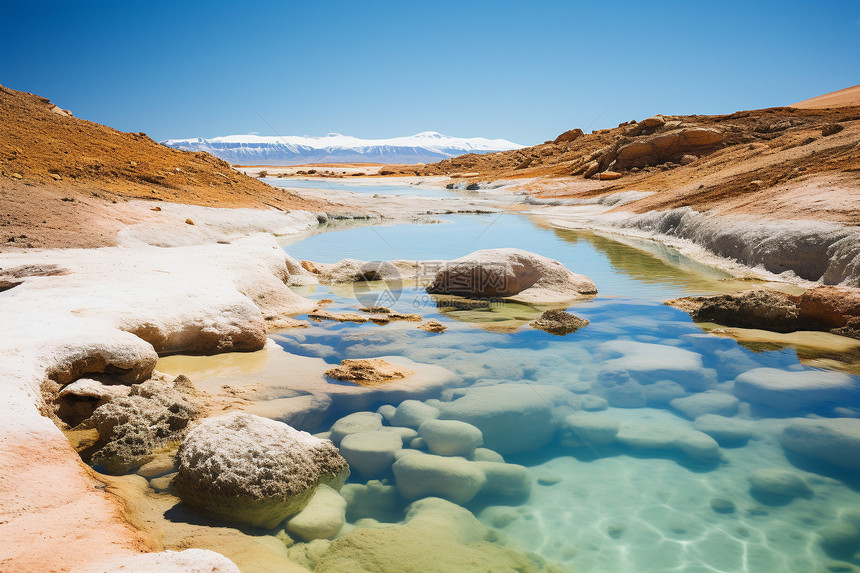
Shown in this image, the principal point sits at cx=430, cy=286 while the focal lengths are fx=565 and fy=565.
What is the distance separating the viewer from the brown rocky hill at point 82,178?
32.4 feet

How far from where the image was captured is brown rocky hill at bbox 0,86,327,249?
9891 mm

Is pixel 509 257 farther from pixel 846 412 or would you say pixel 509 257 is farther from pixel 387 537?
pixel 387 537

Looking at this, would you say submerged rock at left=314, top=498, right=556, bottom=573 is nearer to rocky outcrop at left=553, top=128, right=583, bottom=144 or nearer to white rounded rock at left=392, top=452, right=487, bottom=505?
white rounded rock at left=392, top=452, right=487, bottom=505

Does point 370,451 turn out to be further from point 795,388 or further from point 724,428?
point 795,388

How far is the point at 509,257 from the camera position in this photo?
8.98m

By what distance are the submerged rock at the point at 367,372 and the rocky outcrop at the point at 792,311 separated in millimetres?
4386

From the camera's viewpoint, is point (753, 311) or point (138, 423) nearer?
point (138, 423)

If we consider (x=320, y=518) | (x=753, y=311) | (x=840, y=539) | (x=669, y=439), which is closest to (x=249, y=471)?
(x=320, y=518)

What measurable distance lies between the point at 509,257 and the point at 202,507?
659cm

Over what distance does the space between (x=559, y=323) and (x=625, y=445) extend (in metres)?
2.88

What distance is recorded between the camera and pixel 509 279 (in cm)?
882

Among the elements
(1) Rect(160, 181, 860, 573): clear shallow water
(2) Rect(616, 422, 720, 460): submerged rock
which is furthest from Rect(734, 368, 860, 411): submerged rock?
(2) Rect(616, 422, 720, 460): submerged rock

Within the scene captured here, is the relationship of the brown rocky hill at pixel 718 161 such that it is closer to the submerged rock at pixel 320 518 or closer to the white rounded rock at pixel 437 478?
the white rounded rock at pixel 437 478

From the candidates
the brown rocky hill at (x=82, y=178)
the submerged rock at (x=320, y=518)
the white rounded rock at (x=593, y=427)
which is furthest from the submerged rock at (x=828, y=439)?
the brown rocky hill at (x=82, y=178)
